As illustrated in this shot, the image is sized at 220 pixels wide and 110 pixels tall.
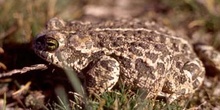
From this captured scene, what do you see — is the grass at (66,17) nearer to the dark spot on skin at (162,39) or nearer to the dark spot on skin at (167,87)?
the dark spot on skin at (167,87)

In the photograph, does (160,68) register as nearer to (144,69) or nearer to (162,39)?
(144,69)

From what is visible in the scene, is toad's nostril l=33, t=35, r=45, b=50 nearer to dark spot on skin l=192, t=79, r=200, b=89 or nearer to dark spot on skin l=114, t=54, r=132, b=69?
dark spot on skin l=114, t=54, r=132, b=69

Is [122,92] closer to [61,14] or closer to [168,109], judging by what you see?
[168,109]

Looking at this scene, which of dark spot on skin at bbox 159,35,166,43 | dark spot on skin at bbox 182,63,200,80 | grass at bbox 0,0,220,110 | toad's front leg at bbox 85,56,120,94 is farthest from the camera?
dark spot on skin at bbox 159,35,166,43

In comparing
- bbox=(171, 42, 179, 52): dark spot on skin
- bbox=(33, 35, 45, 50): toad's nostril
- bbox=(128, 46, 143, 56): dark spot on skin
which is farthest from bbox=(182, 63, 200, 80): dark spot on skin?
bbox=(33, 35, 45, 50): toad's nostril

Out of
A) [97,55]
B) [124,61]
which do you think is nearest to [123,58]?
[124,61]

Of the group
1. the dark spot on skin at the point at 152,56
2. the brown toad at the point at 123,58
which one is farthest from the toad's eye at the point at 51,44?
the dark spot on skin at the point at 152,56

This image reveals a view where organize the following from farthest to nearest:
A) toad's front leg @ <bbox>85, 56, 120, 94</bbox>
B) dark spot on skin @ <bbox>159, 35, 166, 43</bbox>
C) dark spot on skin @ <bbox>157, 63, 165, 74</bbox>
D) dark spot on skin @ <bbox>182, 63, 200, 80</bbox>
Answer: dark spot on skin @ <bbox>159, 35, 166, 43</bbox>, dark spot on skin @ <bbox>182, 63, 200, 80</bbox>, dark spot on skin @ <bbox>157, 63, 165, 74</bbox>, toad's front leg @ <bbox>85, 56, 120, 94</bbox>
